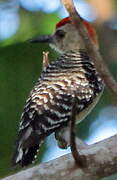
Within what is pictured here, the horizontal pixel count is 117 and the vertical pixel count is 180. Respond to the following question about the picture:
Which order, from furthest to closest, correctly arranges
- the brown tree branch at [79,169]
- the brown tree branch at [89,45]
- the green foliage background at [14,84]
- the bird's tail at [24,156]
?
1. the green foliage background at [14,84]
2. the bird's tail at [24,156]
3. the brown tree branch at [79,169]
4. the brown tree branch at [89,45]


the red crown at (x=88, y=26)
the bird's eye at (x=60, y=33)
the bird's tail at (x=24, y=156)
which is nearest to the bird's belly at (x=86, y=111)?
the bird's tail at (x=24, y=156)

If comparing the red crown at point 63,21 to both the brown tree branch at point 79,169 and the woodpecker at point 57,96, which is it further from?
the brown tree branch at point 79,169

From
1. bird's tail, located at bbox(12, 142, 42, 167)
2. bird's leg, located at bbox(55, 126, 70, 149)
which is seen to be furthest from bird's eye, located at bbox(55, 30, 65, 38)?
bird's tail, located at bbox(12, 142, 42, 167)

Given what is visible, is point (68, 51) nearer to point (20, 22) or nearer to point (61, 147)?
point (20, 22)

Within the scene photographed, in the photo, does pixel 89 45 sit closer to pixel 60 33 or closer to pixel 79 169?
pixel 79 169

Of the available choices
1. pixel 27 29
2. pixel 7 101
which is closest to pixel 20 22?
pixel 27 29

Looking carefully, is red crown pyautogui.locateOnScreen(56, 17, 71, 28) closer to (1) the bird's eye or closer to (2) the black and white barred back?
(1) the bird's eye
